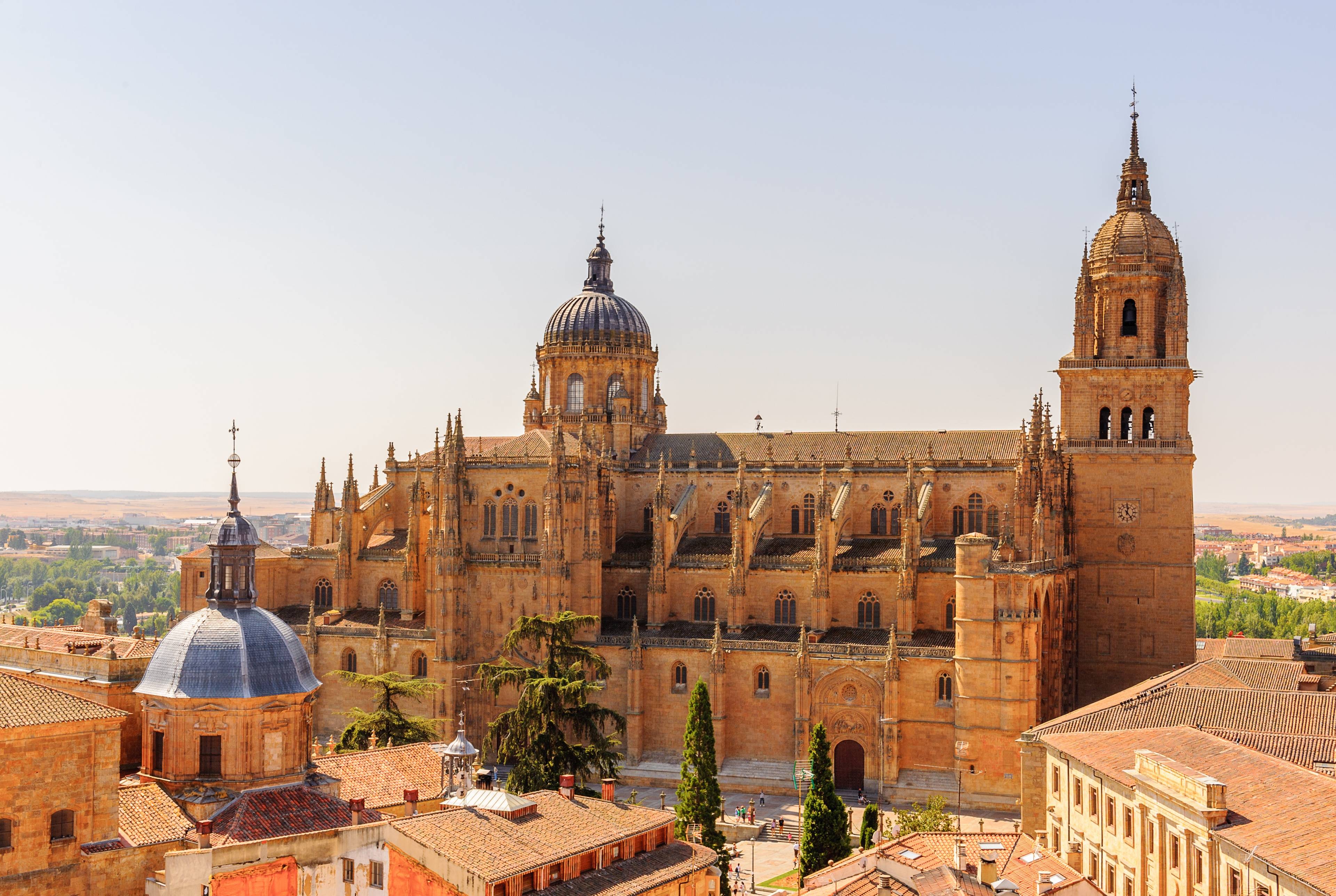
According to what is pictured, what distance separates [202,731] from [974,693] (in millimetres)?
35684

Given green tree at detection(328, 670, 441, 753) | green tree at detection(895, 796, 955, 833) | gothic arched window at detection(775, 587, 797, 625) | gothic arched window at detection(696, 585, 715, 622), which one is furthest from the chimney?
gothic arched window at detection(696, 585, 715, 622)

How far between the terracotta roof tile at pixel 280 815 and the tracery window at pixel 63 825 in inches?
122

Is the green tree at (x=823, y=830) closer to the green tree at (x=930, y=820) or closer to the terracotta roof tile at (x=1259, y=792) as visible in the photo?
the green tree at (x=930, y=820)

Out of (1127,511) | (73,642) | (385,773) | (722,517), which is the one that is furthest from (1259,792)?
(73,642)

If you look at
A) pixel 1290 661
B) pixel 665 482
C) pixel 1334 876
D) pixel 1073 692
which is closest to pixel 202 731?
pixel 1334 876

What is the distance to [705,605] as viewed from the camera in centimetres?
7169

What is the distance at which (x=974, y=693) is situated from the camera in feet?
203

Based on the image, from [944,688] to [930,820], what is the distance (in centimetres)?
1284

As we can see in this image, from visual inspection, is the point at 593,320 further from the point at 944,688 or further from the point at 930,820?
the point at 930,820

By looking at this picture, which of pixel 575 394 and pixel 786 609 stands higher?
pixel 575 394

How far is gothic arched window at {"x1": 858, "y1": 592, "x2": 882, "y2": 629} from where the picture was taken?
223 ft

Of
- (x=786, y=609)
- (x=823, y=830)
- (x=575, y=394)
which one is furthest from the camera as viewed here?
(x=575, y=394)

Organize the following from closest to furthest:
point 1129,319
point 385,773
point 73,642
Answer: point 385,773 → point 73,642 → point 1129,319

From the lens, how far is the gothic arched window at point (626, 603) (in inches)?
2918
